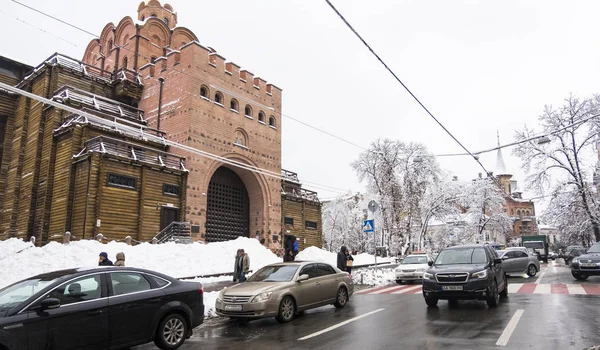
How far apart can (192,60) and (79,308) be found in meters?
23.6

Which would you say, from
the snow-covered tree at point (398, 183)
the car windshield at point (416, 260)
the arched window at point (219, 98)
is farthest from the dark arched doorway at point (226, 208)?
the snow-covered tree at point (398, 183)

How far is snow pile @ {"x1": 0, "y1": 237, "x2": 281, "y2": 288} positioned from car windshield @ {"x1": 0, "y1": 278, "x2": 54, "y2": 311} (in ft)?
32.5

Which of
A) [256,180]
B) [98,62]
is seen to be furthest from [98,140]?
[98,62]

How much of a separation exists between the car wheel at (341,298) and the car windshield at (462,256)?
2.84 m

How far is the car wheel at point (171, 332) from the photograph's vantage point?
7094 mm

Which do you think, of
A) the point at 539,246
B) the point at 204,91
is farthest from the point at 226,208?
the point at 539,246

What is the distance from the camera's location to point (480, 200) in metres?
53.5

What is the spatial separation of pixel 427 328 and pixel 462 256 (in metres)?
4.26

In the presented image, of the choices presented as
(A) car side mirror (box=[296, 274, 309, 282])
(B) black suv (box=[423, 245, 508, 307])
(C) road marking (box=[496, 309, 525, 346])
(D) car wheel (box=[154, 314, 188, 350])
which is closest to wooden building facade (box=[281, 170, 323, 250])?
(B) black suv (box=[423, 245, 508, 307])

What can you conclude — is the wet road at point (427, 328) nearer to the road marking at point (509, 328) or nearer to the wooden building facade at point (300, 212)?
the road marking at point (509, 328)

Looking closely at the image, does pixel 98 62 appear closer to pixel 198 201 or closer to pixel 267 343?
pixel 198 201

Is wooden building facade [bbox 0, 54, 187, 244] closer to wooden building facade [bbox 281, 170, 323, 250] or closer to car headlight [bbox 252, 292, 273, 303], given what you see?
wooden building facade [bbox 281, 170, 323, 250]

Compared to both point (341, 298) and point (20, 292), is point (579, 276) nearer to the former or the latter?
point (341, 298)

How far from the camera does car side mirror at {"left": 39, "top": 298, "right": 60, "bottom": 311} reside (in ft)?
19.0
